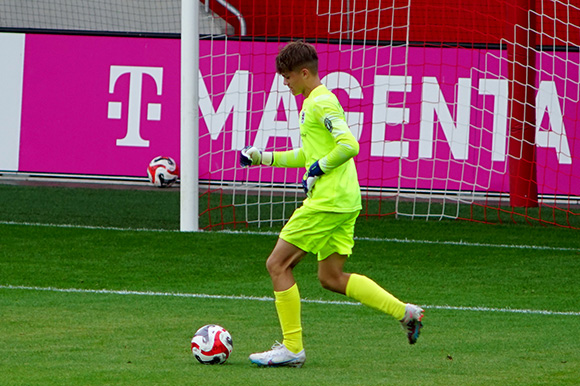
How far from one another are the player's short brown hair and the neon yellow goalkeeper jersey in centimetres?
15

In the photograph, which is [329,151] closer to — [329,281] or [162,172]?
[329,281]

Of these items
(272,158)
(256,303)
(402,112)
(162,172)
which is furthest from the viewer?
Answer: (162,172)

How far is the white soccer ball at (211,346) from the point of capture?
5.13 m

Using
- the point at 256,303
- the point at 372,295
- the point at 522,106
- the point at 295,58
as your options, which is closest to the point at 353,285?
the point at 372,295

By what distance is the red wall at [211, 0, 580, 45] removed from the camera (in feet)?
43.1

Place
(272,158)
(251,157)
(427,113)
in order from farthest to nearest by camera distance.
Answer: (427,113) → (272,158) → (251,157)

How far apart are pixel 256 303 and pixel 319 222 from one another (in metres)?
1.93

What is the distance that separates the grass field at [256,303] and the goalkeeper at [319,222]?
21 centimetres

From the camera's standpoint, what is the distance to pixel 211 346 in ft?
16.8

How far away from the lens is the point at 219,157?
535 inches

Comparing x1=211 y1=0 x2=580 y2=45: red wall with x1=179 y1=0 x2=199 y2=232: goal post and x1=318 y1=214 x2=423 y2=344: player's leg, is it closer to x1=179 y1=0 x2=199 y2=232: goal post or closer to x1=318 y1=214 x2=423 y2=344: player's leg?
x1=179 y1=0 x2=199 y2=232: goal post

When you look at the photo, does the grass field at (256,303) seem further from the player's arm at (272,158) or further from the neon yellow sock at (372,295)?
the player's arm at (272,158)

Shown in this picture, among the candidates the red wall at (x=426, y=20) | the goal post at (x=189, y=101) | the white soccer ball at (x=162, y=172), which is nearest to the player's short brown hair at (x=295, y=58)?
the goal post at (x=189, y=101)

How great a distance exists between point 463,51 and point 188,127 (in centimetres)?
424
